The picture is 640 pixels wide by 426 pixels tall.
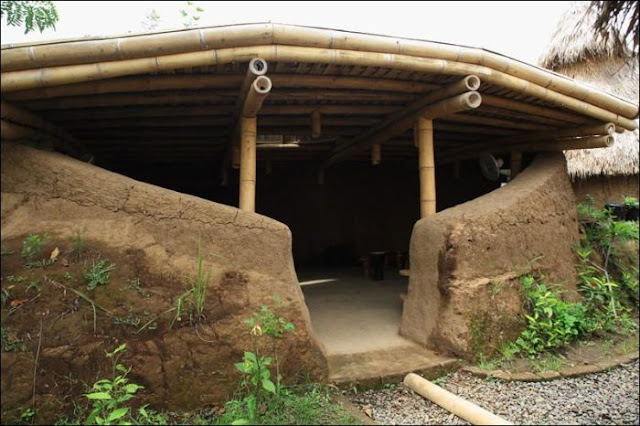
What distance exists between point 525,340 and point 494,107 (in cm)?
304

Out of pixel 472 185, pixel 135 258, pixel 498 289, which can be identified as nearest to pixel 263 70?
pixel 135 258

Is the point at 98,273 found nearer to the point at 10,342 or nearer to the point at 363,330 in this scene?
the point at 10,342

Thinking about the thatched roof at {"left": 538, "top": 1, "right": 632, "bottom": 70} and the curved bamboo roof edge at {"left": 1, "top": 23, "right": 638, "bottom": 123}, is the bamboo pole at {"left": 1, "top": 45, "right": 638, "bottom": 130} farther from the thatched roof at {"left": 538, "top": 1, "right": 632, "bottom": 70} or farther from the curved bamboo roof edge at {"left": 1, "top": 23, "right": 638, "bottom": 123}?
the thatched roof at {"left": 538, "top": 1, "right": 632, "bottom": 70}

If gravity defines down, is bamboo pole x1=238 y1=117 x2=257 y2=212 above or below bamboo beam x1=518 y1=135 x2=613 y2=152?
below

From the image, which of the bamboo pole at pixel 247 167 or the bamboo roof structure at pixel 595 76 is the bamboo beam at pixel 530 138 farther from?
the bamboo pole at pixel 247 167

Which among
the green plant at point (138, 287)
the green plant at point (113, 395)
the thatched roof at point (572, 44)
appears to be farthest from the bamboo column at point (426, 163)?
the thatched roof at point (572, 44)

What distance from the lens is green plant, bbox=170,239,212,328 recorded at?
330 cm

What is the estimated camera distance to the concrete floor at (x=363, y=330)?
3.86 meters

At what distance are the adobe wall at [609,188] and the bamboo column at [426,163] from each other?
5956 millimetres

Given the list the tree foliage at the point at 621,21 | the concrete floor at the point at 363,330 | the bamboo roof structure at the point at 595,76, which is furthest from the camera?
the bamboo roof structure at the point at 595,76

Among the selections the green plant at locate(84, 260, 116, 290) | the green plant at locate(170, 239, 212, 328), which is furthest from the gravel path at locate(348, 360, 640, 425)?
the green plant at locate(84, 260, 116, 290)

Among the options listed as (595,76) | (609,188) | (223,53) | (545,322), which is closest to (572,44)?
(595,76)

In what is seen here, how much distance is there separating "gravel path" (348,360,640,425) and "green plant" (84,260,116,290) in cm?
231

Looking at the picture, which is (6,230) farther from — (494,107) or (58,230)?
(494,107)
